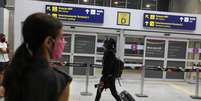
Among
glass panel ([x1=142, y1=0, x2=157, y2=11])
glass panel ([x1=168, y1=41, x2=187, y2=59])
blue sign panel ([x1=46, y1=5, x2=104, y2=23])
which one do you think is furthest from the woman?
glass panel ([x1=142, y1=0, x2=157, y2=11])

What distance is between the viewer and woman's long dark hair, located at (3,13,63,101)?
1.16m

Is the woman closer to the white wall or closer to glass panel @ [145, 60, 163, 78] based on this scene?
the white wall

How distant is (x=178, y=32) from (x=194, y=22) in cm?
69

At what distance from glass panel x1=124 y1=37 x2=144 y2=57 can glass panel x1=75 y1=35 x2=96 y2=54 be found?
125 cm

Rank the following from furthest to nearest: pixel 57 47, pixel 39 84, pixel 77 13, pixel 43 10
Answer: pixel 77 13 → pixel 43 10 → pixel 57 47 → pixel 39 84

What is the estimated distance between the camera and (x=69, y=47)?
412 inches

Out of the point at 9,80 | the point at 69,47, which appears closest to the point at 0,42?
the point at 69,47

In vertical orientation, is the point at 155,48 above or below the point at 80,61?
above

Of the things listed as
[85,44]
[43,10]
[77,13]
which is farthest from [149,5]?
[43,10]

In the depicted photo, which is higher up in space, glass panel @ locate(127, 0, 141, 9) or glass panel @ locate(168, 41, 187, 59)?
glass panel @ locate(127, 0, 141, 9)

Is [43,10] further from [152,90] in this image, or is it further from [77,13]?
[152,90]

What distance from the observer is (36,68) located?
114 cm

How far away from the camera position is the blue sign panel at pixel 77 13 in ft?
33.0

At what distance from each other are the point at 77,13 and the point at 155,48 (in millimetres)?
3239
